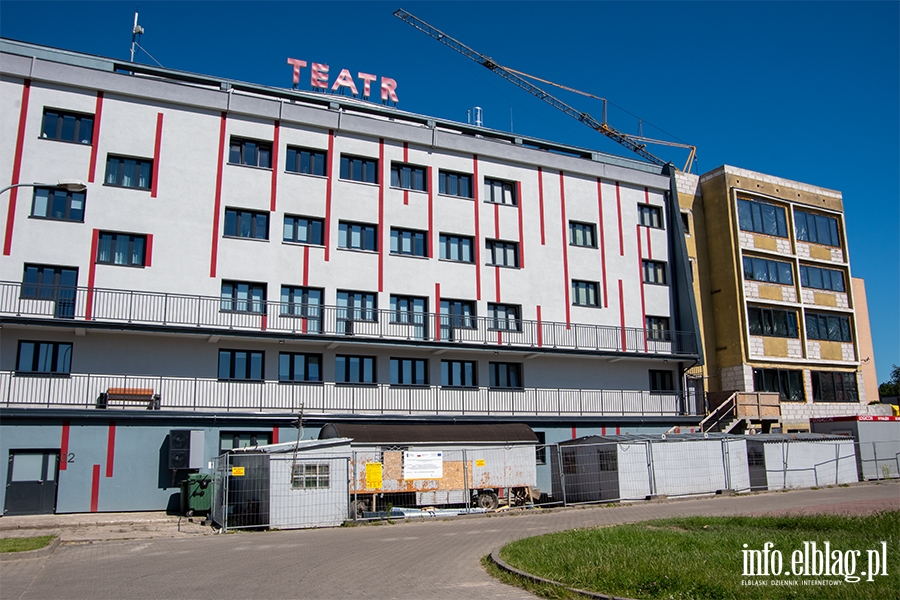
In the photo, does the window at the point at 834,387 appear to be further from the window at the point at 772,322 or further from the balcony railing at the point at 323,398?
the balcony railing at the point at 323,398

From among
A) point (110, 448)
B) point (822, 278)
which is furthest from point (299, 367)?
point (822, 278)

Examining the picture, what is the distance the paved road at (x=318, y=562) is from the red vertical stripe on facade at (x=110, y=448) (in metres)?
6.95

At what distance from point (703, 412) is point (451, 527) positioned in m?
21.7

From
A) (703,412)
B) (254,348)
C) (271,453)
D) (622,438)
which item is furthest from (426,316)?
(703,412)

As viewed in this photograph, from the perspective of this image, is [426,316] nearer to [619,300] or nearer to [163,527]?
[619,300]

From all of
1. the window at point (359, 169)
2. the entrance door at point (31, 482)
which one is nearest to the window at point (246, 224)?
the window at point (359, 169)

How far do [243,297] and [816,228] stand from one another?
30.8 metres

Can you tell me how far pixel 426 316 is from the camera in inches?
1220

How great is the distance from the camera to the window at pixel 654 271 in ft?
121

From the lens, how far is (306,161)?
30.6 meters

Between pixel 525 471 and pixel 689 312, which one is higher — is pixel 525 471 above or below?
below

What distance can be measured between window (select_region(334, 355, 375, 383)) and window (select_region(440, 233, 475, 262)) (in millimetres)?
5737

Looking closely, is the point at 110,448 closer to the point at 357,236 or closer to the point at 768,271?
the point at 357,236

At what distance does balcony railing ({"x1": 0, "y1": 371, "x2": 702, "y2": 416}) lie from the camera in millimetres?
24547
